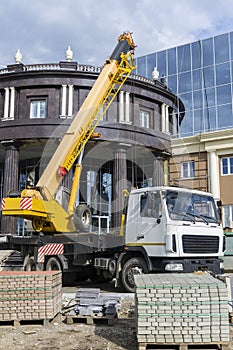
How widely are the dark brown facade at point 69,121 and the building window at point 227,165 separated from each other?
4.23 metres

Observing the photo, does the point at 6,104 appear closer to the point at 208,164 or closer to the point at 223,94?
the point at 208,164

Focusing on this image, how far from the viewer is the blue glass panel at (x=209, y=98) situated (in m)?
34.9

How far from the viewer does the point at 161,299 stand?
662 cm

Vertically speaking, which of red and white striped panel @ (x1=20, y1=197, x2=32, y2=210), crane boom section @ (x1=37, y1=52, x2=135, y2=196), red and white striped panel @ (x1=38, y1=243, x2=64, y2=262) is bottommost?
red and white striped panel @ (x1=38, y1=243, x2=64, y2=262)

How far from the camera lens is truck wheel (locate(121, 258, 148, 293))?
11695 mm

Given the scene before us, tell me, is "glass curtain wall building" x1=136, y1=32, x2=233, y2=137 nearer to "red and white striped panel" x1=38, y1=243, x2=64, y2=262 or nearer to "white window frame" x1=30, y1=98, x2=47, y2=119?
"white window frame" x1=30, y1=98, x2=47, y2=119

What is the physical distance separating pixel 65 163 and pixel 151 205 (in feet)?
15.5

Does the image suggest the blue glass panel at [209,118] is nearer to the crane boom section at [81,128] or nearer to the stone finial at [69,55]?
the stone finial at [69,55]

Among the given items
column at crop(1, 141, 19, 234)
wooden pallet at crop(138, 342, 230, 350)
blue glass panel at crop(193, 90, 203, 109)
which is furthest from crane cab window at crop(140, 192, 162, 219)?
blue glass panel at crop(193, 90, 203, 109)

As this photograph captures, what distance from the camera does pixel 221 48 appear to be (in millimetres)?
35188

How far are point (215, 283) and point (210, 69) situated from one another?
3149 cm

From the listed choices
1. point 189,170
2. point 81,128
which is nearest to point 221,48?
point 189,170

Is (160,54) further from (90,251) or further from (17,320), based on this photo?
(17,320)

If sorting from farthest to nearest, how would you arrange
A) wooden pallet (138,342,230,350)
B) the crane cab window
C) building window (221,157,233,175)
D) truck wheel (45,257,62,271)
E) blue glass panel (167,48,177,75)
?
blue glass panel (167,48,177,75), building window (221,157,233,175), truck wheel (45,257,62,271), the crane cab window, wooden pallet (138,342,230,350)
